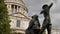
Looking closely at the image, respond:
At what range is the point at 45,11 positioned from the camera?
66.0 feet

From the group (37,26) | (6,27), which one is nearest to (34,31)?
(37,26)

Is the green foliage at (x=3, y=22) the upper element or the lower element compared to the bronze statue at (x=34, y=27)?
lower

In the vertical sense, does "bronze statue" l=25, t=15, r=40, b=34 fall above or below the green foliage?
above

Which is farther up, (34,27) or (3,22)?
(34,27)

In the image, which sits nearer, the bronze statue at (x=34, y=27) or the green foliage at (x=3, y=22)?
the bronze statue at (x=34, y=27)

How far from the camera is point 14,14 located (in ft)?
283

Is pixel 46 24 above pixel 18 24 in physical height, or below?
above

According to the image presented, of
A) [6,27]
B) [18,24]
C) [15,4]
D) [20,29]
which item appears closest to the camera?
[6,27]

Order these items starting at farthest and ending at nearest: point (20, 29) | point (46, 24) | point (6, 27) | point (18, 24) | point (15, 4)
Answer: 1. point (15, 4)
2. point (18, 24)
3. point (20, 29)
4. point (6, 27)
5. point (46, 24)

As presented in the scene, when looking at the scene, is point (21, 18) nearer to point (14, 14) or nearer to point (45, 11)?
point (14, 14)

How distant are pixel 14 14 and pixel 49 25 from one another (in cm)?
6678

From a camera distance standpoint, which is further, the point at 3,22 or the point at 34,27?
the point at 3,22

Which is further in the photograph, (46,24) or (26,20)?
(26,20)

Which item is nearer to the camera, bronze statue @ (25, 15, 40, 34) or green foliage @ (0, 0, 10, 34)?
bronze statue @ (25, 15, 40, 34)
